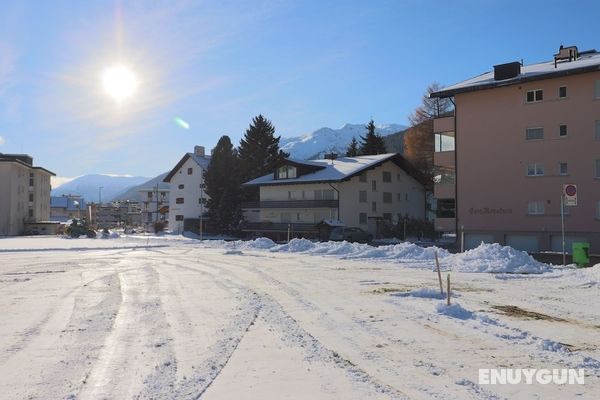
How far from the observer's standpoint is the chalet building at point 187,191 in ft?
256

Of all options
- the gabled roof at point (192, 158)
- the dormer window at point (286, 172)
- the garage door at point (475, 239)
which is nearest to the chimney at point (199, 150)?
the gabled roof at point (192, 158)

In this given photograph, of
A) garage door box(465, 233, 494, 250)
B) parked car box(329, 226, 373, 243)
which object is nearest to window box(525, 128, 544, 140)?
garage door box(465, 233, 494, 250)

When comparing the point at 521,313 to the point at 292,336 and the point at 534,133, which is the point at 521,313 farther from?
the point at 534,133

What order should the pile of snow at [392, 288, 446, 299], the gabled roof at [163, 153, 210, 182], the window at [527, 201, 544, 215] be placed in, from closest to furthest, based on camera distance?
the pile of snow at [392, 288, 446, 299] → the window at [527, 201, 544, 215] → the gabled roof at [163, 153, 210, 182]

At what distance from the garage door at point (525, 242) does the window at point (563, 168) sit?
459 cm

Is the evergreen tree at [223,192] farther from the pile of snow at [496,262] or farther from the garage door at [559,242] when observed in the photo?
the pile of snow at [496,262]

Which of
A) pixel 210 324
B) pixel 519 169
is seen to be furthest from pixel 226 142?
pixel 210 324

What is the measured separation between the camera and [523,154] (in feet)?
123

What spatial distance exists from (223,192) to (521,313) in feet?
→ 187

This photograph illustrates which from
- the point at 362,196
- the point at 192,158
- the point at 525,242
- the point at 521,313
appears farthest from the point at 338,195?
the point at 521,313

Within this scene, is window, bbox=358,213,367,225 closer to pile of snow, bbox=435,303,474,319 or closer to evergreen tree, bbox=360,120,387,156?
evergreen tree, bbox=360,120,387,156

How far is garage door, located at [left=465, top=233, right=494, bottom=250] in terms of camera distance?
38.3 metres

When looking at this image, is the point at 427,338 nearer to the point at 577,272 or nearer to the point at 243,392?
the point at 243,392

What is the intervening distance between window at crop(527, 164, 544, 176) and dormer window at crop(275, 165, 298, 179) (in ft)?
92.4
